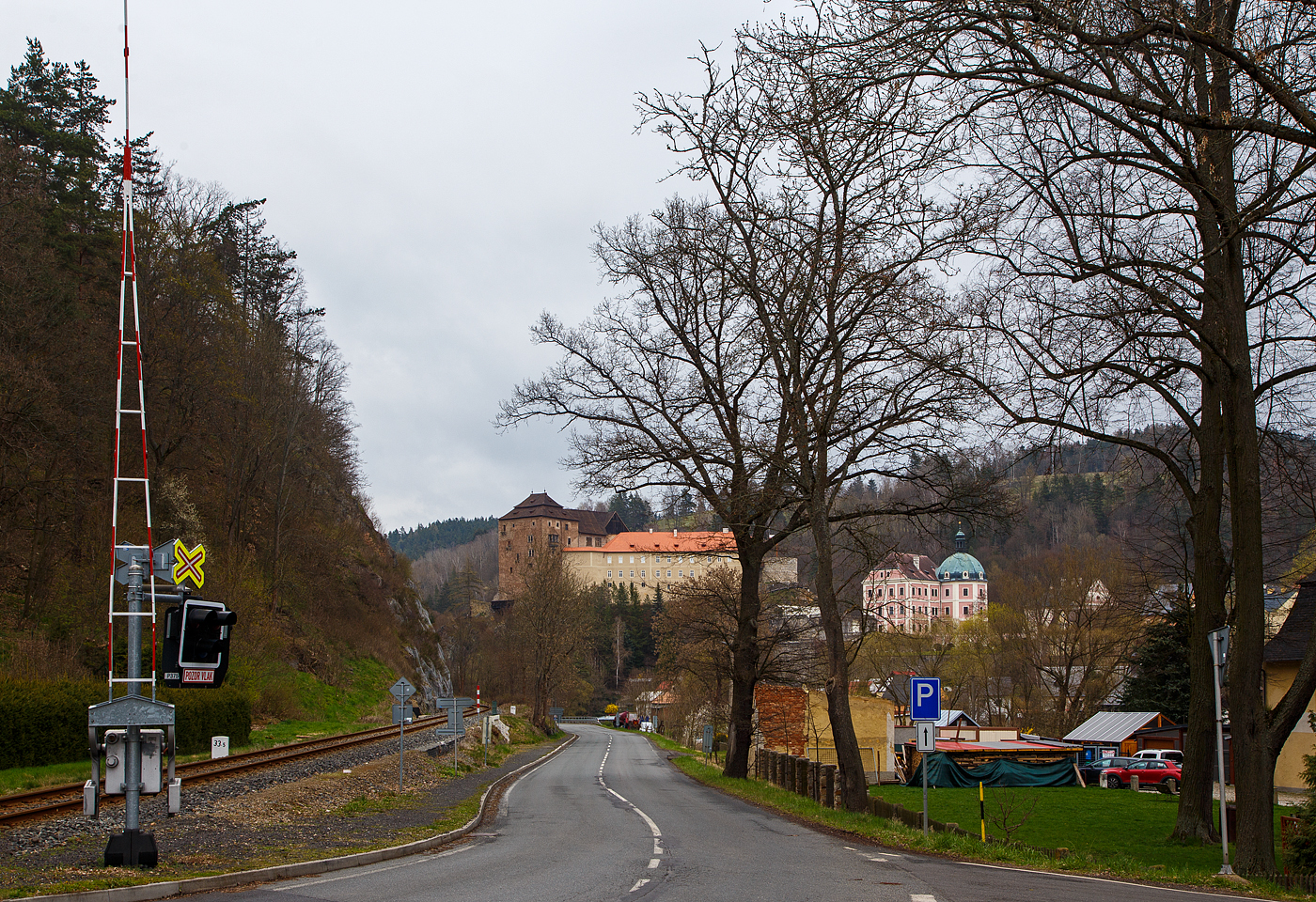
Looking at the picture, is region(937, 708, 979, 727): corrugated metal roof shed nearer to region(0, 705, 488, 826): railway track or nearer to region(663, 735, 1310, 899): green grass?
region(663, 735, 1310, 899): green grass

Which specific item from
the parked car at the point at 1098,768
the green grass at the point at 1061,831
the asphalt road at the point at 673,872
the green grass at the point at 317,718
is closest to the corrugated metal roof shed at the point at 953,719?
the parked car at the point at 1098,768

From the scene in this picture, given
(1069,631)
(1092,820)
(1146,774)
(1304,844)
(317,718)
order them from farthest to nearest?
(1069,631)
(317,718)
(1146,774)
(1092,820)
(1304,844)

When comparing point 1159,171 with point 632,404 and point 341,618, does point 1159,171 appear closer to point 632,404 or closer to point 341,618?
point 632,404

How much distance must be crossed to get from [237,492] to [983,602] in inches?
3136

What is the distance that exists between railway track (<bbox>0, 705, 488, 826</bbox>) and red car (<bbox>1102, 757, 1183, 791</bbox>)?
3108 cm

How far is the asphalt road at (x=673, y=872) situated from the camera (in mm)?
9773

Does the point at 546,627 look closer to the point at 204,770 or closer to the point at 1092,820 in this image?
the point at 1092,820

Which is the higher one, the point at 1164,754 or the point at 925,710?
the point at 925,710

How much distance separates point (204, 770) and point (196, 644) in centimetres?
1333

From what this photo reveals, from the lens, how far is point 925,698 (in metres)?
16.4

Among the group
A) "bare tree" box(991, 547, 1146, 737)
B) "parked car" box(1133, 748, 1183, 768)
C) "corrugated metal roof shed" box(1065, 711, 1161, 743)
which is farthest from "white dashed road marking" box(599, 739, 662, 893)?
"bare tree" box(991, 547, 1146, 737)

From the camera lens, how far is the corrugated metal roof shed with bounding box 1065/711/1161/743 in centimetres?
4906

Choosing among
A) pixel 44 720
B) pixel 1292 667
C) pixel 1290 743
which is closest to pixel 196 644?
→ pixel 44 720

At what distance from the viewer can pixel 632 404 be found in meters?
28.7
